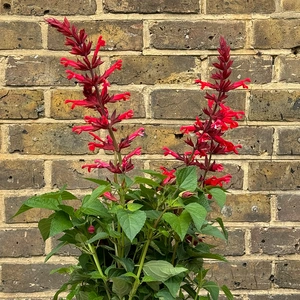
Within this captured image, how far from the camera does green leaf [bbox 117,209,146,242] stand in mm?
689

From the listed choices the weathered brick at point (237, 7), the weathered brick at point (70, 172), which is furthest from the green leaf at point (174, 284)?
the weathered brick at point (237, 7)

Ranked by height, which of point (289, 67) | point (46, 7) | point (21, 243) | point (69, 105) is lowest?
point (21, 243)

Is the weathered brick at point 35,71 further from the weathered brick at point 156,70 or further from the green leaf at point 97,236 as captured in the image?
the green leaf at point 97,236

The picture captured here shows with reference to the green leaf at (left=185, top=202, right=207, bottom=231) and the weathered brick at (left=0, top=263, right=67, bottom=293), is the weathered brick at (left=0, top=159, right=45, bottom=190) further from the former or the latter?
the green leaf at (left=185, top=202, right=207, bottom=231)

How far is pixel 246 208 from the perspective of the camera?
4.24 ft

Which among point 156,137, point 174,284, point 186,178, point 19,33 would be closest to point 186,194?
point 186,178

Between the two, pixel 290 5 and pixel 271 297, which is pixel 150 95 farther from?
pixel 271 297

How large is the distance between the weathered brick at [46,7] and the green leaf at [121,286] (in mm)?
750

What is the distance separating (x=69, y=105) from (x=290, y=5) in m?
0.62

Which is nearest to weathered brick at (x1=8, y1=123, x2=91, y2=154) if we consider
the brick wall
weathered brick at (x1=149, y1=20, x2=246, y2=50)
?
the brick wall

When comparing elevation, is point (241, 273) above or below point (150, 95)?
below

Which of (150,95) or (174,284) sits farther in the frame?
(150,95)

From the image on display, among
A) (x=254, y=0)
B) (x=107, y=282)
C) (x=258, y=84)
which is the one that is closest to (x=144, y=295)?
(x=107, y=282)

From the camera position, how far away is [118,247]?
0.79m
